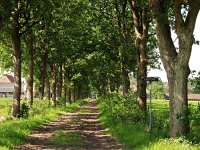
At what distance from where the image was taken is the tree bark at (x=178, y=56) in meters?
13.3

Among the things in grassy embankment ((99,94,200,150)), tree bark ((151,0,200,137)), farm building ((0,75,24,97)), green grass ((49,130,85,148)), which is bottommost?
green grass ((49,130,85,148))

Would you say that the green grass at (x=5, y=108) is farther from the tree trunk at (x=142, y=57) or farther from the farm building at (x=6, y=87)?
the farm building at (x=6, y=87)

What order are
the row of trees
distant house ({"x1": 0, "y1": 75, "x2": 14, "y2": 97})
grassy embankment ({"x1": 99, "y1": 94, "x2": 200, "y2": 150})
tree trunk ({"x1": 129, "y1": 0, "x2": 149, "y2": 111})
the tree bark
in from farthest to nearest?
distant house ({"x1": 0, "y1": 75, "x2": 14, "y2": 97}) < tree trunk ({"x1": 129, "y1": 0, "x2": 149, "y2": 111}) < the row of trees < the tree bark < grassy embankment ({"x1": 99, "y1": 94, "x2": 200, "y2": 150})

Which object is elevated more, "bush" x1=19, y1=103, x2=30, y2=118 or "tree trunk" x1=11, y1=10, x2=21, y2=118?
"tree trunk" x1=11, y1=10, x2=21, y2=118

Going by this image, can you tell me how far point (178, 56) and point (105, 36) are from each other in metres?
24.5

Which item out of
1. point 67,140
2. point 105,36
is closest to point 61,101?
point 105,36

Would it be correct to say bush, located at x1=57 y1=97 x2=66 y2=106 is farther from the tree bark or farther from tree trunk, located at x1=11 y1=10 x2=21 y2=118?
the tree bark

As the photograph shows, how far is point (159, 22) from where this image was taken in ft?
45.2

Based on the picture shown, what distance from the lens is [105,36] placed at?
37.7 meters

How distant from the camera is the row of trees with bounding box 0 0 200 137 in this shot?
1352 centimetres

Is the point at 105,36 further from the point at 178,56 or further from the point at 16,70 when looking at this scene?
the point at 178,56

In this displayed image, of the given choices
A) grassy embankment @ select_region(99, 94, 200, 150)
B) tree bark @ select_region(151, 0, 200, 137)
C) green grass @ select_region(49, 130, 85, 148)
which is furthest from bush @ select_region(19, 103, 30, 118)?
tree bark @ select_region(151, 0, 200, 137)

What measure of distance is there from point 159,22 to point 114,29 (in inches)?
854

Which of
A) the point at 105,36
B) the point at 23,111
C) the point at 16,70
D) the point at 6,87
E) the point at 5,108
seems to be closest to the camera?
the point at 16,70
